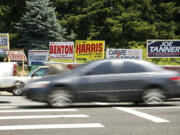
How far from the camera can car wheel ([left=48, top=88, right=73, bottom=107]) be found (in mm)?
11000

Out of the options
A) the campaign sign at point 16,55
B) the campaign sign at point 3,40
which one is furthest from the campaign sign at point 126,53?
the campaign sign at point 3,40

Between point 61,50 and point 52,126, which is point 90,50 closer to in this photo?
point 61,50

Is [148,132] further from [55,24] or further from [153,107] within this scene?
[55,24]

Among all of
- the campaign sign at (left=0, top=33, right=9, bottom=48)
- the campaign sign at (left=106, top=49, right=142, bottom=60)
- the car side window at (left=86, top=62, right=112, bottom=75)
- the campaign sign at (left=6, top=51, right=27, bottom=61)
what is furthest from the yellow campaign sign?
the car side window at (left=86, top=62, right=112, bottom=75)

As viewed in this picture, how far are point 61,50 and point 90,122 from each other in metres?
19.9

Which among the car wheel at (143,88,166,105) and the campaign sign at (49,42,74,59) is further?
the campaign sign at (49,42,74,59)

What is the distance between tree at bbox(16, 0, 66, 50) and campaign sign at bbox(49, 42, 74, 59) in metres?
13.7

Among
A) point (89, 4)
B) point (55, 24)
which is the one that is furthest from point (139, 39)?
point (55, 24)

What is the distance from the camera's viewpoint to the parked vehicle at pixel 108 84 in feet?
36.1

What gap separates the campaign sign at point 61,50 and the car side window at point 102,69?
1637 cm

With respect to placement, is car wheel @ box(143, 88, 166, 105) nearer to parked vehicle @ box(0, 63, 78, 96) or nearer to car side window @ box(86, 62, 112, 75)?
car side window @ box(86, 62, 112, 75)

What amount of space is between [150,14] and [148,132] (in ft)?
167

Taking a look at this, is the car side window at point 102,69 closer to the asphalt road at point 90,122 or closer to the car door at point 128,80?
the car door at point 128,80

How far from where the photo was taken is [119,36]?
176 ft
